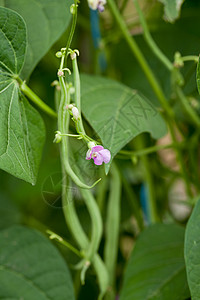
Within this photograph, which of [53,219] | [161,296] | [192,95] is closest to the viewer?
[161,296]

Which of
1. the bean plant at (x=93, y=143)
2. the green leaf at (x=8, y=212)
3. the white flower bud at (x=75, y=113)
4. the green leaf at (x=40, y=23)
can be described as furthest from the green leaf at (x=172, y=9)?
the green leaf at (x=8, y=212)

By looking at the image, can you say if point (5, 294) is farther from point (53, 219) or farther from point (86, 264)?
point (53, 219)

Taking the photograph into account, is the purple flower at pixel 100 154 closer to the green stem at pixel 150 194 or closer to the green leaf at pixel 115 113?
the green leaf at pixel 115 113

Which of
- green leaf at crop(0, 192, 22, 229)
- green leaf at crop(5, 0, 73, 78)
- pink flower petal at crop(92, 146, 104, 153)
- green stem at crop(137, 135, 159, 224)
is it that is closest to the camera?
→ pink flower petal at crop(92, 146, 104, 153)

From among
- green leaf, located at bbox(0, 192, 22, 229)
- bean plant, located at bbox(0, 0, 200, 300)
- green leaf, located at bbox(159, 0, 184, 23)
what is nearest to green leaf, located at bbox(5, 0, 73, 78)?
bean plant, located at bbox(0, 0, 200, 300)

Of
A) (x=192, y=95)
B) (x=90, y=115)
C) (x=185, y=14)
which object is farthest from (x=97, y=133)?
(x=185, y=14)

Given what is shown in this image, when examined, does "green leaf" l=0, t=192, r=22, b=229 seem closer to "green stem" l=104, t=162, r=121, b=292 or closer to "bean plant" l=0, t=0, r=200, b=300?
"bean plant" l=0, t=0, r=200, b=300

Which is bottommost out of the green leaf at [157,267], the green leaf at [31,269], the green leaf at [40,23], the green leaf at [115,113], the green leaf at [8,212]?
the green leaf at [8,212]

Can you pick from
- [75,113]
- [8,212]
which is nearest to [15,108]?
[75,113]
